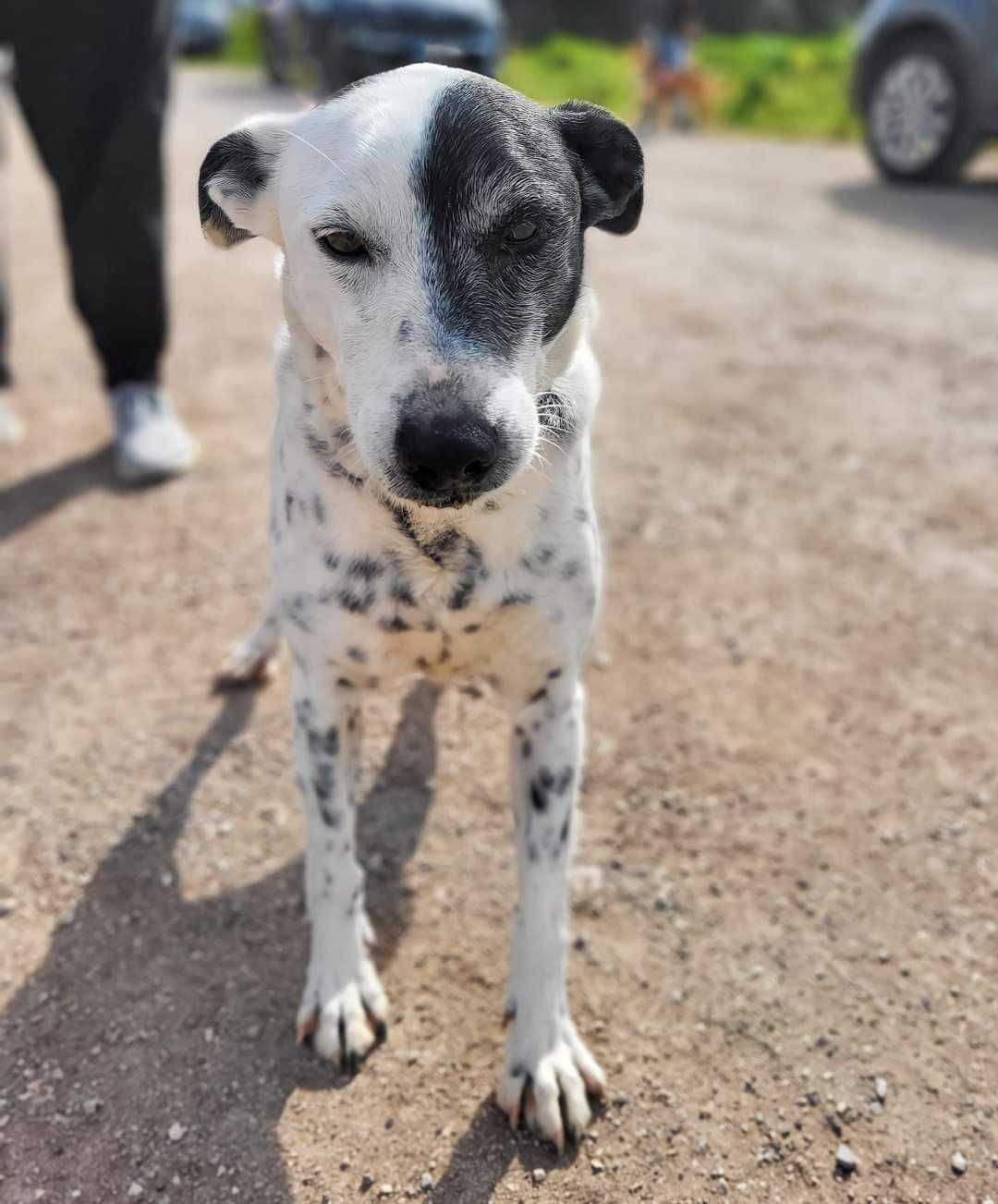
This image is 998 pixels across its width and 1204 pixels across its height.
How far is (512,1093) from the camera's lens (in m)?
2.12

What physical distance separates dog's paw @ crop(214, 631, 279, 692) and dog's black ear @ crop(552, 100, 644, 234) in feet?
5.68

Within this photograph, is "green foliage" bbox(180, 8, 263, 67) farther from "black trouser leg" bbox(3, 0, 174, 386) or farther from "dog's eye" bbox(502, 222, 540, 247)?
"dog's eye" bbox(502, 222, 540, 247)

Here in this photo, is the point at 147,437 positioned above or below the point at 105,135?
below

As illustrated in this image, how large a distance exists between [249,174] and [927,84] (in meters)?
8.39

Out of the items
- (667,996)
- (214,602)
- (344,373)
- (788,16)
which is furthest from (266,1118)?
(788,16)

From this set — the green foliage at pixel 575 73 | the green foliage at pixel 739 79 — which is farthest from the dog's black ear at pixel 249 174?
the green foliage at pixel 575 73

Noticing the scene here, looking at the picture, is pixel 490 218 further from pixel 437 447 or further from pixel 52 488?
pixel 52 488

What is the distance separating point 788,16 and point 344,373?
23100 millimetres

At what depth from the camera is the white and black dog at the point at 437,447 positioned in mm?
1758

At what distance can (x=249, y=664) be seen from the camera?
129 inches

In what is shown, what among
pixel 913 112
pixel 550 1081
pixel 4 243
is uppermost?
pixel 913 112

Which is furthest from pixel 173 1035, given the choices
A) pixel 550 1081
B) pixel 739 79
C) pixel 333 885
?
pixel 739 79

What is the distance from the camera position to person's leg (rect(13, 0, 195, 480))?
12.2 ft

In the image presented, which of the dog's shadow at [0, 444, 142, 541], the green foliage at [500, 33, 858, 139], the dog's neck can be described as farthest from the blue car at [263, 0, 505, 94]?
the dog's neck
